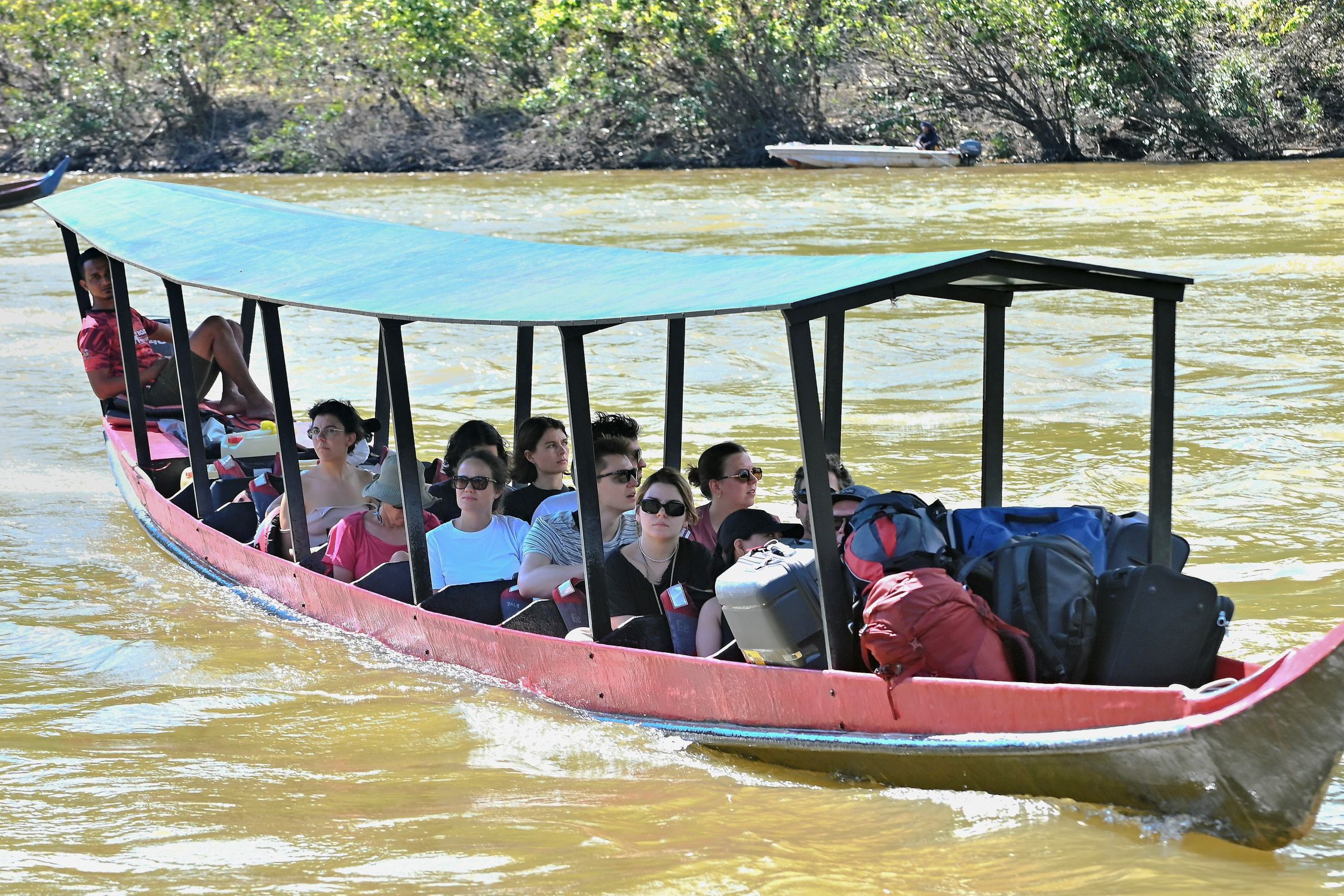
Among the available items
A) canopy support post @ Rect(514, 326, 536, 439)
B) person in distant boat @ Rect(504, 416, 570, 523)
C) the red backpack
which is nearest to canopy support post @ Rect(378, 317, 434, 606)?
person in distant boat @ Rect(504, 416, 570, 523)

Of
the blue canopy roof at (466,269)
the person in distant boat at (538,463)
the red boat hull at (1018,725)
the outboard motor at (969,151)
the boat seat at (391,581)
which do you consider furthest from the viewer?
the outboard motor at (969,151)

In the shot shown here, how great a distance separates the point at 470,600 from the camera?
632 cm

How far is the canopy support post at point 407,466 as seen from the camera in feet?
20.3

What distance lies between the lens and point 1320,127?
31031 mm

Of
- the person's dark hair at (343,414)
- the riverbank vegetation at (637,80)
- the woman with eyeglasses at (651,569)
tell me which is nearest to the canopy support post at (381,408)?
the person's dark hair at (343,414)

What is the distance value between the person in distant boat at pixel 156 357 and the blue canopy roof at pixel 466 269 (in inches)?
19.9

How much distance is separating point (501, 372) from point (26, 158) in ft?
89.5

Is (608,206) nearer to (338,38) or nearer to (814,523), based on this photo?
(338,38)

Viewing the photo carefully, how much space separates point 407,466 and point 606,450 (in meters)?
0.86

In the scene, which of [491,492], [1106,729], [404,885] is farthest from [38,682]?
[1106,729]

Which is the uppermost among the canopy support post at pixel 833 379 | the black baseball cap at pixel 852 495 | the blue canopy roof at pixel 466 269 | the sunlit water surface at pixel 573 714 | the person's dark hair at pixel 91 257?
the blue canopy roof at pixel 466 269

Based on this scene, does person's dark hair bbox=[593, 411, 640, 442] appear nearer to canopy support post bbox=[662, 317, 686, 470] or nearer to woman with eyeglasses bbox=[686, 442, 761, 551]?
canopy support post bbox=[662, 317, 686, 470]

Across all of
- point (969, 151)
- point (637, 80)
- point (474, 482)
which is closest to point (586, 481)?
point (474, 482)

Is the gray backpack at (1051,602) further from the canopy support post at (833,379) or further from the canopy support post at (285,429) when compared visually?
the canopy support post at (285,429)
